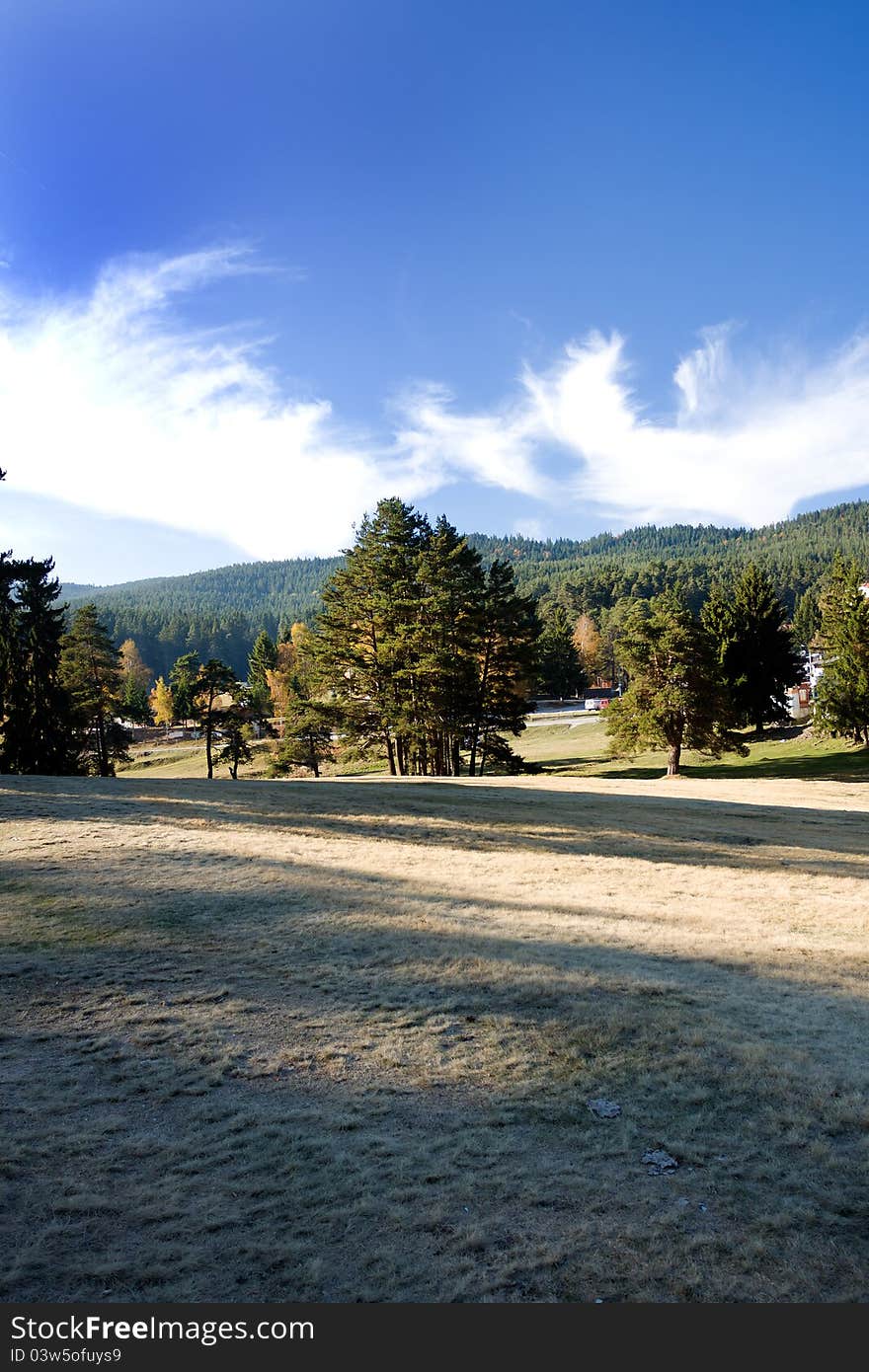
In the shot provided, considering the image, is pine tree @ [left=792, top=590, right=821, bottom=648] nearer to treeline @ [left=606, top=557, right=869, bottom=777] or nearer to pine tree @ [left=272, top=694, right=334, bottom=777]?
treeline @ [left=606, top=557, right=869, bottom=777]

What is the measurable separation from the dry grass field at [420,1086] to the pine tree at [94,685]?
3801 cm

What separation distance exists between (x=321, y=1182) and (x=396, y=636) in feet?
129

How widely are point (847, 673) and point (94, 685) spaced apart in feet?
169

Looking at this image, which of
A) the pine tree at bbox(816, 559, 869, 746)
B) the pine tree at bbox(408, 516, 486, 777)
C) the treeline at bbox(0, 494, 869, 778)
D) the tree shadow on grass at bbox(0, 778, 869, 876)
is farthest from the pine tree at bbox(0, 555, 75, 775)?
the pine tree at bbox(816, 559, 869, 746)

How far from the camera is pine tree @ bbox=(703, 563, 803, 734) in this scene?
61.0m

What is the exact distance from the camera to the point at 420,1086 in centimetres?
601

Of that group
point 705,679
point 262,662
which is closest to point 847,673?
point 705,679

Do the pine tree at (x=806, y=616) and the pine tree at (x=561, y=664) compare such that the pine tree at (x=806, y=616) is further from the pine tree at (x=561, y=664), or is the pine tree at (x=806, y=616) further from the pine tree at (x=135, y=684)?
the pine tree at (x=135, y=684)

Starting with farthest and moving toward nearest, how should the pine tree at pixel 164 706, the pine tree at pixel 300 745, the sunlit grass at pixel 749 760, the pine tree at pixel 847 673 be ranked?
the pine tree at pixel 164 706 → the pine tree at pixel 300 745 → the pine tree at pixel 847 673 → the sunlit grass at pixel 749 760

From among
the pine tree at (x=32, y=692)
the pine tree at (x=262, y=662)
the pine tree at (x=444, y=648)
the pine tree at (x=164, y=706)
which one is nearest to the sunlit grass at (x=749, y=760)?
the pine tree at (x=444, y=648)

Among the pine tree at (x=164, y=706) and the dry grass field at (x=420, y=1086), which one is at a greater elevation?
the pine tree at (x=164, y=706)

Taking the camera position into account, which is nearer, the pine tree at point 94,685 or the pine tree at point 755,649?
the pine tree at point 94,685

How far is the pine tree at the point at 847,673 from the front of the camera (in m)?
49.3

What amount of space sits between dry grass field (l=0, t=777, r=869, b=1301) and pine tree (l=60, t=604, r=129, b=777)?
38009 mm
